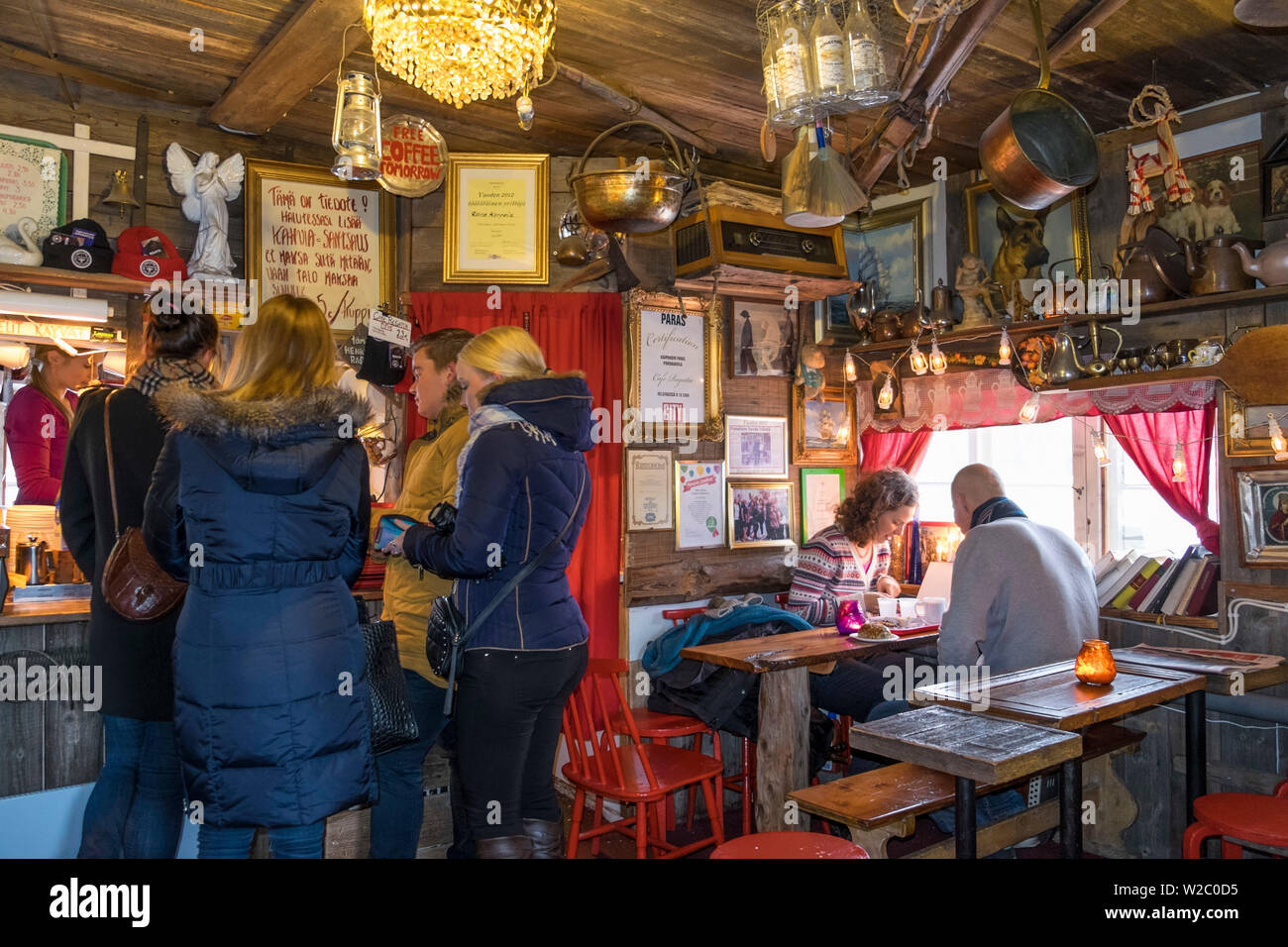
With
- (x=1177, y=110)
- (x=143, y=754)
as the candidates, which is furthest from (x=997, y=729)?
(x=1177, y=110)

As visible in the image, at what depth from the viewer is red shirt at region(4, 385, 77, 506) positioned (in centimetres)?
425

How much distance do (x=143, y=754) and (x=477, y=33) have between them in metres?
2.06

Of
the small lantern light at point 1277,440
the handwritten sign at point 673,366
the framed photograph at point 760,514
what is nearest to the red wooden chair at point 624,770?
the framed photograph at point 760,514

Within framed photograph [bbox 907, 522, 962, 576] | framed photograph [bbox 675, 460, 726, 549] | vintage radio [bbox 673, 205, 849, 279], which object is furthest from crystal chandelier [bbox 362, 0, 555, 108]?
framed photograph [bbox 907, 522, 962, 576]

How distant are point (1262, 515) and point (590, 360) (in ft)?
9.45

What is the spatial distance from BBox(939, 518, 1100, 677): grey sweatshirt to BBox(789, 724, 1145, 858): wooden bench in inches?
16.4

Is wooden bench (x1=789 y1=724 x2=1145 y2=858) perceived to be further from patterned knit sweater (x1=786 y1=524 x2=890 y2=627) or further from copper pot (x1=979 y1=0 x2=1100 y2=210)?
copper pot (x1=979 y1=0 x2=1100 y2=210)

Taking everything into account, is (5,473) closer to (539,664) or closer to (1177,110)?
(539,664)

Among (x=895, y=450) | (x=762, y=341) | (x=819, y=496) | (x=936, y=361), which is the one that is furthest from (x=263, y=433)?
(x=895, y=450)

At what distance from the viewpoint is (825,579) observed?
15.1ft

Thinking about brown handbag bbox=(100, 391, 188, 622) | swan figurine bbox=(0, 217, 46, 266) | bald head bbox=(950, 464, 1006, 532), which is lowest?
brown handbag bbox=(100, 391, 188, 622)

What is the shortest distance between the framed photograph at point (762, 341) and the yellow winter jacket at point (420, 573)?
8.11ft

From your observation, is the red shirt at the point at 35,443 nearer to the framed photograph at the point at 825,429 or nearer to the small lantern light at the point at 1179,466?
the framed photograph at the point at 825,429

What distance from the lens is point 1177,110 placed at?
4230 millimetres
